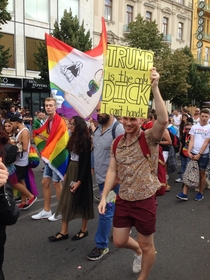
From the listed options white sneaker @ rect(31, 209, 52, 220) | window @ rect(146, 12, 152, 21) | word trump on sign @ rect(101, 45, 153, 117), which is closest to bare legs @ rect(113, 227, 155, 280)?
word trump on sign @ rect(101, 45, 153, 117)

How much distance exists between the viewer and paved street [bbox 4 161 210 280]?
2.96 m

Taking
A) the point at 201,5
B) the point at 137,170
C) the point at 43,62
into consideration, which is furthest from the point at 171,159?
the point at 201,5

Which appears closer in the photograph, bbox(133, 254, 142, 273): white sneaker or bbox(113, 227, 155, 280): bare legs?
bbox(113, 227, 155, 280): bare legs

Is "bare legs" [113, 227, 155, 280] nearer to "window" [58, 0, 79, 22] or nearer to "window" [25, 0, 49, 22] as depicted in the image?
"window" [25, 0, 49, 22]

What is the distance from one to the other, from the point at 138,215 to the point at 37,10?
2132 cm

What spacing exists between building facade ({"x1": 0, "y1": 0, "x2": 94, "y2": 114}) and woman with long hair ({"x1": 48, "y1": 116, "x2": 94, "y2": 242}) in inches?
638

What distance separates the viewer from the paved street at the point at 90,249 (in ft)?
9.72

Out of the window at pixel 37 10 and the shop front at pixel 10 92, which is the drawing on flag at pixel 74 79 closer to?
the shop front at pixel 10 92

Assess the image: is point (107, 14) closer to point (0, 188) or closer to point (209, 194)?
point (209, 194)

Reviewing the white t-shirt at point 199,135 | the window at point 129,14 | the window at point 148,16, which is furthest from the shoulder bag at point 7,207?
the window at point 148,16

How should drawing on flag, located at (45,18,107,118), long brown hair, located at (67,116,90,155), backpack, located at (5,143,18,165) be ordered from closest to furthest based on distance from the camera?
backpack, located at (5,143,18,165) < long brown hair, located at (67,116,90,155) < drawing on flag, located at (45,18,107,118)

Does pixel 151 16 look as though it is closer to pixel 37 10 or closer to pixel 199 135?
pixel 37 10

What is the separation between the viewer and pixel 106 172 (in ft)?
11.0

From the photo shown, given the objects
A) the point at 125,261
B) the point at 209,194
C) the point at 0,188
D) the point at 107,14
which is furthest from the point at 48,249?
the point at 107,14
